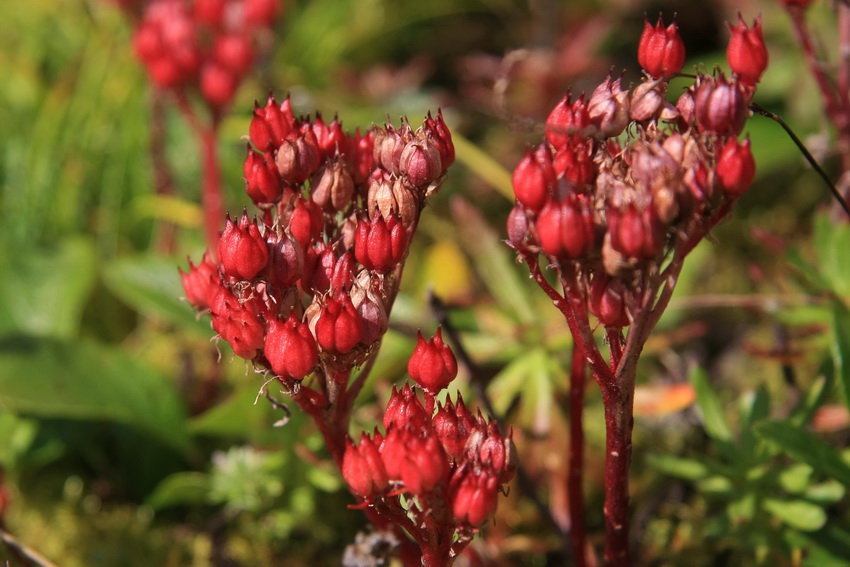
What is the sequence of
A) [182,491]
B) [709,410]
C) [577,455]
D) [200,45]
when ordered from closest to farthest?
[577,455], [709,410], [182,491], [200,45]

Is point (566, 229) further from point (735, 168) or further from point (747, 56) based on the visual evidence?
point (747, 56)

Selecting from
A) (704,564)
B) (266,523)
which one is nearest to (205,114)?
(266,523)

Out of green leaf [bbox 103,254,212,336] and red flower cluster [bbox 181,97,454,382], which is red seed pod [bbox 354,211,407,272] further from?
green leaf [bbox 103,254,212,336]

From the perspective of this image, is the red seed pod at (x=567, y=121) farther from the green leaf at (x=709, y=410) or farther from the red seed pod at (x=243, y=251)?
the green leaf at (x=709, y=410)

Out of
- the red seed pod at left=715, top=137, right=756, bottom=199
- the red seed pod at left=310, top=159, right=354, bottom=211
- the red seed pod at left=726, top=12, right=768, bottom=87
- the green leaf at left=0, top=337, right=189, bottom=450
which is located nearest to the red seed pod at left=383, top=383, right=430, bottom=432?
the red seed pod at left=310, top=159, right=354, bottom=211

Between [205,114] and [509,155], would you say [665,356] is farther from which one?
[205,114]

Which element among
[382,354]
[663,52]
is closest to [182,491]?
[382,354]
